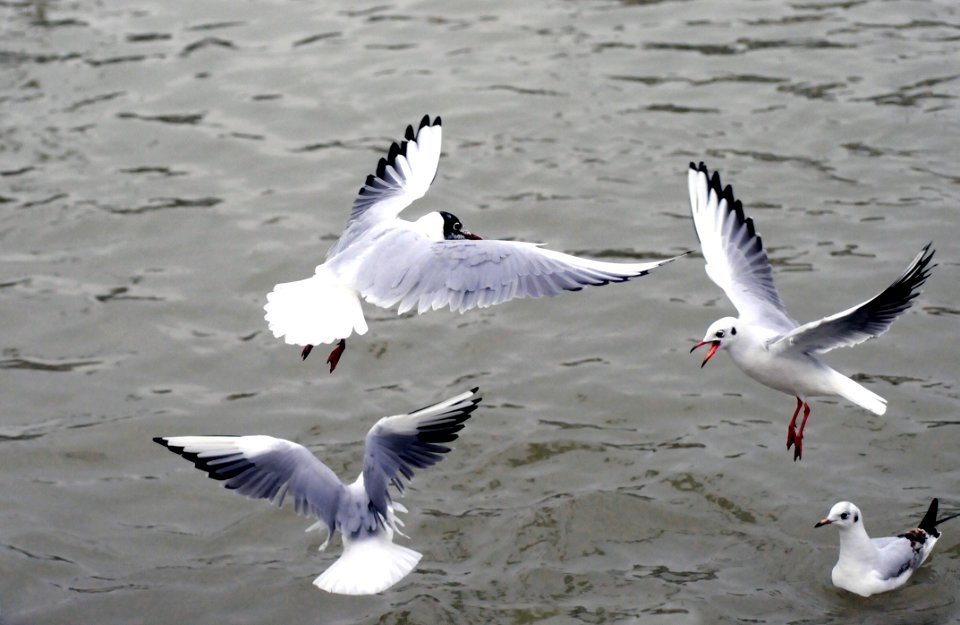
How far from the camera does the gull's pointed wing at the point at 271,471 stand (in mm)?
6539

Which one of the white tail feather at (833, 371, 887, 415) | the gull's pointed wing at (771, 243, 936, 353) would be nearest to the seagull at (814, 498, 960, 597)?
the white tail feather at (833, 371, 887, 415)

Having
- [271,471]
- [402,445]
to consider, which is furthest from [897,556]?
[271,471]

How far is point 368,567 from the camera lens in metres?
6.41

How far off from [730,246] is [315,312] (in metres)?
2.32

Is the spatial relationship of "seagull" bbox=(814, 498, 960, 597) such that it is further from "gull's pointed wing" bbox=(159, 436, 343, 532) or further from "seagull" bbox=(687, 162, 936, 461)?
"gull's pointed wing" bbox=(159, 436, 343, 532)

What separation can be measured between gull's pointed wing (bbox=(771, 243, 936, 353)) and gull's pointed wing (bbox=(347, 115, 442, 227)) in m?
2.10

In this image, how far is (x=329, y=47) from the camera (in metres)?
12.4

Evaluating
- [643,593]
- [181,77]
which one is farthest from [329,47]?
[643,593]

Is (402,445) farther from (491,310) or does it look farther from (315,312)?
(491,310)

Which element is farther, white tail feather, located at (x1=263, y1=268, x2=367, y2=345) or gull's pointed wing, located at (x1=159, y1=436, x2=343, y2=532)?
gull's pointed wing, located at (x1=159, y1=436, x2=343, y2=532)

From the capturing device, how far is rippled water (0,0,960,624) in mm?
7348

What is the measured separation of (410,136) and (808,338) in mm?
2572

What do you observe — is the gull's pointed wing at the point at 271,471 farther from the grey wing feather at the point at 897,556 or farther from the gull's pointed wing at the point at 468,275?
the grey wing feather at the point at 897,556

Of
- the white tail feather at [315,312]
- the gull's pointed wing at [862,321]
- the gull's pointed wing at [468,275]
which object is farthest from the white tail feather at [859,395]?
the white tail feather at [315,312]
